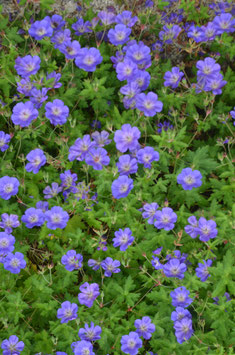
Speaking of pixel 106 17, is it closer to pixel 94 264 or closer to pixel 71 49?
pixel 71 49

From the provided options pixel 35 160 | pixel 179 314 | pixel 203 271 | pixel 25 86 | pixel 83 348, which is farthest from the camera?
pixel 25 86

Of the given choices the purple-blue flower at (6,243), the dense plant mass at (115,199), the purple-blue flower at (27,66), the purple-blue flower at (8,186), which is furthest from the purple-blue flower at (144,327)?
the purple-blue flower at (27,66)

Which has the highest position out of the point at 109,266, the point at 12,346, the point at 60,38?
the point at 60,38

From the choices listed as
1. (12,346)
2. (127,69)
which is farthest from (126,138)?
(12,346)

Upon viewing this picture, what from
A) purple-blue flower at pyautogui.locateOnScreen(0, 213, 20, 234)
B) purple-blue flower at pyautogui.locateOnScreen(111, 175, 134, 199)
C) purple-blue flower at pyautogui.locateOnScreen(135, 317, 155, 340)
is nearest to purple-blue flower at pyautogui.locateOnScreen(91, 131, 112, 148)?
purple-blue flower at pyautogui.locateOnScreen(111, 175, 134, 199)

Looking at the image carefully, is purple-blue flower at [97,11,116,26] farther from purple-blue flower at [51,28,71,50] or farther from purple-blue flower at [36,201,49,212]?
purple-blue flower at [36,201,49,212]

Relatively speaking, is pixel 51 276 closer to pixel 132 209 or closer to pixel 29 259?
pixel 29 259

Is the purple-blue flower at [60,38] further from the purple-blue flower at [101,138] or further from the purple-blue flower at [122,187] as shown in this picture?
the purple-blue flower at [122,187]

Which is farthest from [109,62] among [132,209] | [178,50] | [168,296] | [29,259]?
[168,296]
